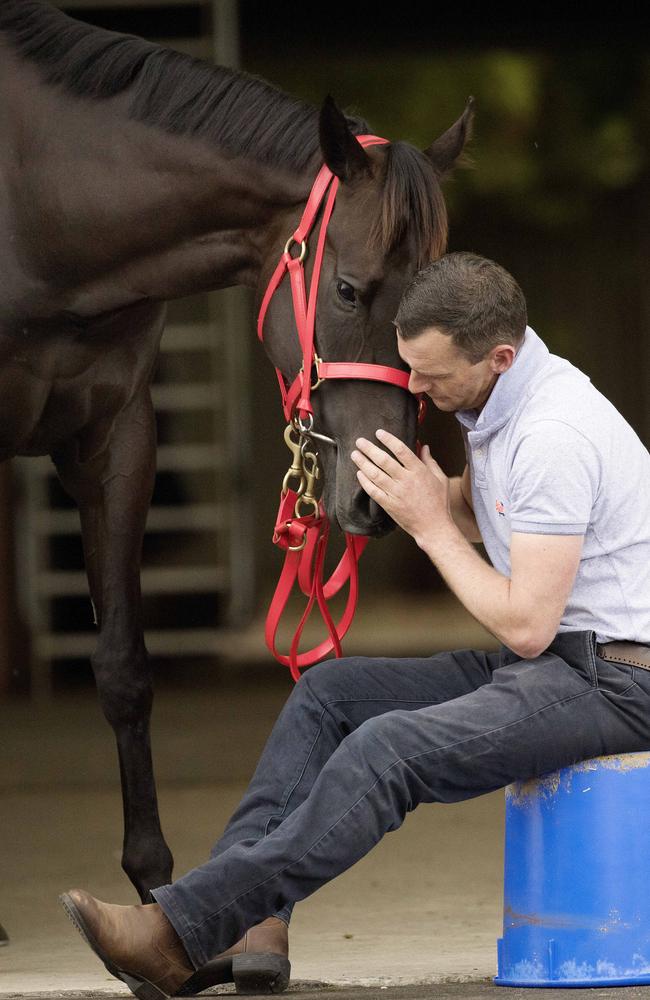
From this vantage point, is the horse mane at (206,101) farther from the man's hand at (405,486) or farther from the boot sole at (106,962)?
the boot sole at (106,962)

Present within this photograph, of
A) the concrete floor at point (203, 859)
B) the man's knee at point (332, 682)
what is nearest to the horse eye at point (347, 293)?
the man's knee at point (332, 682)

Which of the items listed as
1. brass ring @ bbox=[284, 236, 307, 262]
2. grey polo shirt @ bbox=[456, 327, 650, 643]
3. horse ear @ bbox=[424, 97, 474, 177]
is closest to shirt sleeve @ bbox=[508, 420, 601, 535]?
grey polo shirt @ bbox=[456, 327, 650, 643]

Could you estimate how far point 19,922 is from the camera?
3547mm

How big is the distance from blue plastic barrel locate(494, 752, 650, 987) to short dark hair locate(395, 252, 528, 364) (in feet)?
2.28

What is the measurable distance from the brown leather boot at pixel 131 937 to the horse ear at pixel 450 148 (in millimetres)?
1436

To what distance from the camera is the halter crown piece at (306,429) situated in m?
2.74

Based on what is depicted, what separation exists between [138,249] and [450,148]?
66cm

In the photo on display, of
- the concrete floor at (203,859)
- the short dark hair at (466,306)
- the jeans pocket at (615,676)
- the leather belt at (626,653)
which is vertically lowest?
the concrete floor at (203,859)

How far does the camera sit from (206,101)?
3.07m

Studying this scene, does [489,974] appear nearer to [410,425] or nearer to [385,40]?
[410,425]

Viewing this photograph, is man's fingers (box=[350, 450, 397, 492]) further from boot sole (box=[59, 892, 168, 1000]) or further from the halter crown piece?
boot sole (box=[59, 892, 168, 1000])

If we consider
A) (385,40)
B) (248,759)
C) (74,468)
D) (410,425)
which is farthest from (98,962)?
(385,40)

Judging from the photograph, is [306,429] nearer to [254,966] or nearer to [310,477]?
[310,477]

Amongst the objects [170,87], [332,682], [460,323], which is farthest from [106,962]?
[170,87]
